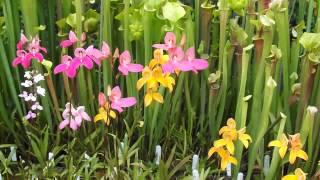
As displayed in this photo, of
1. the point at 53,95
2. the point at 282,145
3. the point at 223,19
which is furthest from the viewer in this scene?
the point at 53,95

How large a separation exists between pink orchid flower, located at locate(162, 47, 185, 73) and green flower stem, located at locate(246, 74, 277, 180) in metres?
0.19

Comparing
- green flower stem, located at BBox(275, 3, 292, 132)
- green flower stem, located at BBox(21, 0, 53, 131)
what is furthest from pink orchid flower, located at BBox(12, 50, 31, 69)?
green flower stem, located at BBox(275, 3, 292, 132)

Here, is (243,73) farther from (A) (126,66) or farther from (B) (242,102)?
(A) (126,66)

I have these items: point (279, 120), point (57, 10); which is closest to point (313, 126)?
point (279, 120)

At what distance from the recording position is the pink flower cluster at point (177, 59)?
128 cm

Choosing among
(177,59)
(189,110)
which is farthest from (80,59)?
(189,110)

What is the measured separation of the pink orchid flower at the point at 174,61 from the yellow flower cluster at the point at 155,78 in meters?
0.01

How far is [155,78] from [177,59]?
0.06m

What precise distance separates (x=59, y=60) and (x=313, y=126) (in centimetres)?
68

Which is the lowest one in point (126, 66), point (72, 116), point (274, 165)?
point (274, 165)

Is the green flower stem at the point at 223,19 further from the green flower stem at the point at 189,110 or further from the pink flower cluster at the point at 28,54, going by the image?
the pink flower cluster at the point at 28,54

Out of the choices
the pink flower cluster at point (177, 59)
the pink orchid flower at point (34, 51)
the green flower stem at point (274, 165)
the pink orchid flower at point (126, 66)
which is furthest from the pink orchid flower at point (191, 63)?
the pink orchid flower at point (34, 51)

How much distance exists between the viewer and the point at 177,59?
1295 mm

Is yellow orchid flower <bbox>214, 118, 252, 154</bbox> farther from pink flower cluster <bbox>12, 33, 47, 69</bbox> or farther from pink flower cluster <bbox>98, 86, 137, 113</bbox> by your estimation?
pink flower cluster <bbox>12, 33, 47, 69</bbox>
